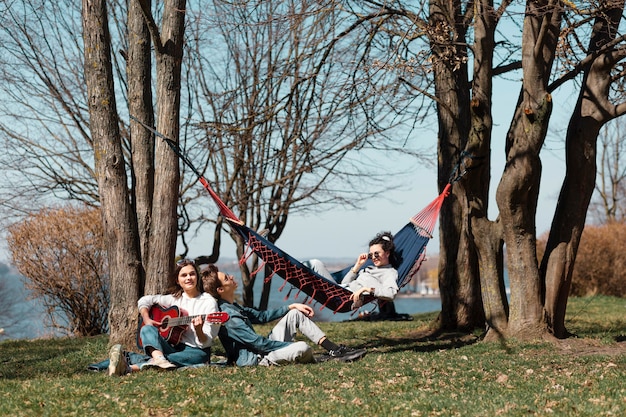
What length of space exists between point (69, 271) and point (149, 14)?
544cm

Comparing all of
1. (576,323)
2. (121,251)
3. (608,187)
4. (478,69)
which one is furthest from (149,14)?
(608,187)

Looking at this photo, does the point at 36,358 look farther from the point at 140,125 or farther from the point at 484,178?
the point at 484,178

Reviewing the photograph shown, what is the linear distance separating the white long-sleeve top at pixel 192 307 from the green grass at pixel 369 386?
11.3 inches

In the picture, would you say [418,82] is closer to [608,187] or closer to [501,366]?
[501,366]

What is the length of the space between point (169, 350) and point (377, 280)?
2.04 meters

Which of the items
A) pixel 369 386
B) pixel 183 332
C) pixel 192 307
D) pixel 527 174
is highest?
pixel 527 174

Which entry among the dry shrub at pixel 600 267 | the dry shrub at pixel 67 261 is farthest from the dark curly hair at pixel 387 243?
the dry shrub at pixel 600 267

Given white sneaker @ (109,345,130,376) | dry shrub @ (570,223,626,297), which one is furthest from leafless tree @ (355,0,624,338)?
dry shrub @ (570,223,626,297)

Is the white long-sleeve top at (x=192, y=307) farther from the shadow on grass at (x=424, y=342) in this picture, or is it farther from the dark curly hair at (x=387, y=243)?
the shadow on grass at (x=424, y=342)

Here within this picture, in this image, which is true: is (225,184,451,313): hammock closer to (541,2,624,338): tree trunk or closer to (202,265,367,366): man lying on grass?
(202,265,367,366): man lying on grass

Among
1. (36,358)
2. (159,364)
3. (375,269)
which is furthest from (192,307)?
(36,358)

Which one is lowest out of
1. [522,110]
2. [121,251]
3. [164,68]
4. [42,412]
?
[42,412]

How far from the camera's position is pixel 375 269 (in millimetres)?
7574

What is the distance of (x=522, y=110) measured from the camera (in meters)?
7.67
